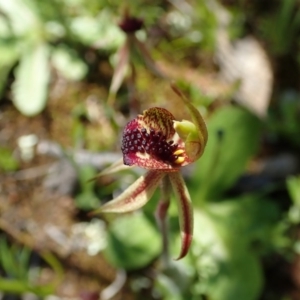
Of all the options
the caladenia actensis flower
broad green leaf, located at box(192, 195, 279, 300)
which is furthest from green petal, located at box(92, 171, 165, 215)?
broad green leaf, located at box(192, 195, 279, 300)

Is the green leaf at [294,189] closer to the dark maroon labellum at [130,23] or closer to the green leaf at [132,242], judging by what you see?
the green leaf at [132,242]

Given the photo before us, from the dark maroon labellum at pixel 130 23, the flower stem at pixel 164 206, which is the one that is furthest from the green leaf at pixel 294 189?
the dark maroon labellum at pixel 130 23

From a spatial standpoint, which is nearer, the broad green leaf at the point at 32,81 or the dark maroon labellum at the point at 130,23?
the dark maroon labellum at the point at 130,23

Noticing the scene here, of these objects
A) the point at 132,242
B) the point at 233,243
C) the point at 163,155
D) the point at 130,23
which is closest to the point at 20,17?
the point at 130,23

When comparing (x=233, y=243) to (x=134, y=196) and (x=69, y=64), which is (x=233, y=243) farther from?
(x=69, y=64)

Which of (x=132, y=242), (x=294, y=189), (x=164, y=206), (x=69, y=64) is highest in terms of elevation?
(x=164, y=206)

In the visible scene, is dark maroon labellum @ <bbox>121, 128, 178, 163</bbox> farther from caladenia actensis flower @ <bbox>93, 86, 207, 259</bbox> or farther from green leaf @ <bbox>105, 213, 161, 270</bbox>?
green leaf @ <bbox>105, 213, 161, 270</bbox>

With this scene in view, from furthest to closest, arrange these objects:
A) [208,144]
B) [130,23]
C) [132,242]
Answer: [208,144] < [132,242] < [130,23]
